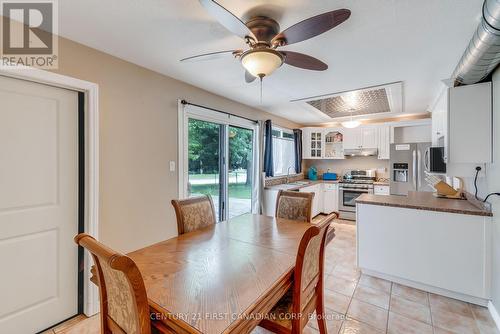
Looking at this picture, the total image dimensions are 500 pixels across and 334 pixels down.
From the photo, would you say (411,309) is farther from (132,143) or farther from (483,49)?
(132,143)

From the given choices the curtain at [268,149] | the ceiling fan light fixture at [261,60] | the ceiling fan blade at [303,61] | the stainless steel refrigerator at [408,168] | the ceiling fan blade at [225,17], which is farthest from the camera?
the curtain at [268,149]

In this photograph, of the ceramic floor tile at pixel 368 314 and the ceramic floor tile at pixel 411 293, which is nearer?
the ceramic floor tile at pixel 368 314

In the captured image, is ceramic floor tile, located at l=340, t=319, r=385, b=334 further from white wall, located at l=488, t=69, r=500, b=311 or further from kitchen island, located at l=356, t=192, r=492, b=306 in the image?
white wall, located at l=488, t=69, r=500, b=311

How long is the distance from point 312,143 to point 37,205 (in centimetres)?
533

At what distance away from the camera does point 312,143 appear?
5.92 m

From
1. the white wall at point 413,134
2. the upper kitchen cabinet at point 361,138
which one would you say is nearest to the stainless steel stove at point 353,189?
the upper kitchen cabinet at point 361,138

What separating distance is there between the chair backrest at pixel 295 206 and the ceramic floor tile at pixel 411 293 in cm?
114

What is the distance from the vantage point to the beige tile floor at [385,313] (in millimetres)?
1817

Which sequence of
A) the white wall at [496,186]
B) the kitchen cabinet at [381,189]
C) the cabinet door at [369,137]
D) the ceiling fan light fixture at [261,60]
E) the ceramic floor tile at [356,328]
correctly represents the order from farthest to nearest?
the cabinet door at [369,137] → the kitchen cabinet at [381,189] → the white wall at [496,186] → the ceramic floor tile at [356,328] → the ceiling fan light fixture at [261,60]

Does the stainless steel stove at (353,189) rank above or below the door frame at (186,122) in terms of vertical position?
below

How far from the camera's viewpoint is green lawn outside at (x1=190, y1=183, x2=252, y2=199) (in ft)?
10.6

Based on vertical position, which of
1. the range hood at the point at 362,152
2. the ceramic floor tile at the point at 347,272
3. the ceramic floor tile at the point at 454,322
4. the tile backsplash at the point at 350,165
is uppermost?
the range hood at the point at 362,152

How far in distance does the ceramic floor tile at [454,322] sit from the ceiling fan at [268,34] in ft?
7.52

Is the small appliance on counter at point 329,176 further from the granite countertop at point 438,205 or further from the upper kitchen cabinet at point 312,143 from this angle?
the granite countertop at point 438,205
